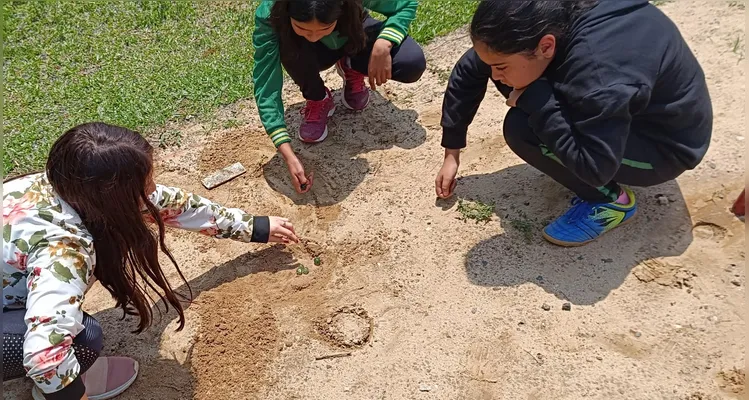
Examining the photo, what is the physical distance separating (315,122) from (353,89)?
0.29 meters

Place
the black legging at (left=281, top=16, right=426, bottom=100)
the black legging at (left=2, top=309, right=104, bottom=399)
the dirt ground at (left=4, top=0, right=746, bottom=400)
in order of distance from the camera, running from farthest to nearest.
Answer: the black legging at (left=281, top=16, right=426, bottom=100)
the dirt ground at (left=4, top=0, right=746, bottom=400)
the black legging at (left=2, top=309, right=104, bottom=399)

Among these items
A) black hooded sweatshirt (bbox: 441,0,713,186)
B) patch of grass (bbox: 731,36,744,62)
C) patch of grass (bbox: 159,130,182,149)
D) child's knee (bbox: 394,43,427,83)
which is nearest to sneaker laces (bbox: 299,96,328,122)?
child's knee (bbox: 394,43,427,83)

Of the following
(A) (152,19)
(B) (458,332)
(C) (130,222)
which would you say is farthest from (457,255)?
(A) (152,19)

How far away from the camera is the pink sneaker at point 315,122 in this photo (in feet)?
10.8

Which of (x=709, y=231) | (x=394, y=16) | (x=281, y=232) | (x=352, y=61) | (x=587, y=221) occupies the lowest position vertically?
(x=709, y=231)

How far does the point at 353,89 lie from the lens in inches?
135

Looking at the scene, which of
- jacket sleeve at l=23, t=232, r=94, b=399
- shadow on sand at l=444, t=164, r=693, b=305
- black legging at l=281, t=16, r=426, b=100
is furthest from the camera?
black legging at l=281, t=16, r=426, b=100

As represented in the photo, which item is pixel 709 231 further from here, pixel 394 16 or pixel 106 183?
pixel 106 183

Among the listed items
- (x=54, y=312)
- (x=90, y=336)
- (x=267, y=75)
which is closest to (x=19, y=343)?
(x=90, y=336)

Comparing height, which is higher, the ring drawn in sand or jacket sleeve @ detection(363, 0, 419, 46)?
jacket sleeve @ detection(363, 0, 419, 46)

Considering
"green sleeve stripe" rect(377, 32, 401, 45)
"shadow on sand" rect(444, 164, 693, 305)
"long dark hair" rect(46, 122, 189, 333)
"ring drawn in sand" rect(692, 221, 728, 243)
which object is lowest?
"ring drawn in sand" rect(692, 221, 728, 243)

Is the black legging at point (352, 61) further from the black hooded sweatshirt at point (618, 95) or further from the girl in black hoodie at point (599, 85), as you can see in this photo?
the black hooded sweatshirt at point (618, 95)

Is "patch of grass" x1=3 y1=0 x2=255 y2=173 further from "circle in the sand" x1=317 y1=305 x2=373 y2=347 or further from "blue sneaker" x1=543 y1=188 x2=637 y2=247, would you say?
"blue sneaker" x1=543 y1=188 x2=637 y2=247

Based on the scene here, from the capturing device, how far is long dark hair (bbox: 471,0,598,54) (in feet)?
6.54
